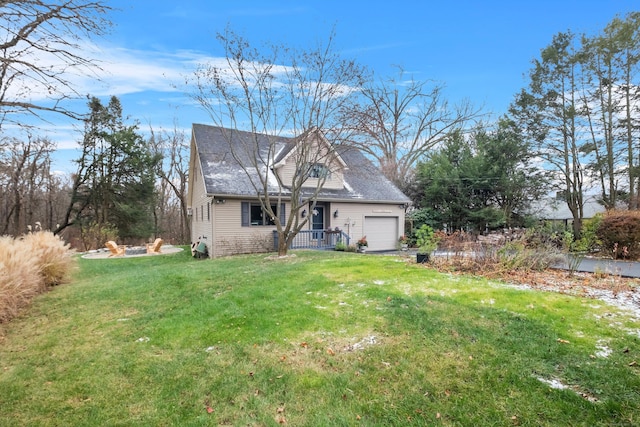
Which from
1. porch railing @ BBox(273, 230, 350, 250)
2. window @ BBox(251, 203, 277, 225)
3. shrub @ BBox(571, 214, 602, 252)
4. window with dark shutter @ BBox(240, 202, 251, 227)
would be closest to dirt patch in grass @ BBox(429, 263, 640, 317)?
shrub @ BBox(571, 214, 602, 252)

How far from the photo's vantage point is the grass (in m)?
2.85

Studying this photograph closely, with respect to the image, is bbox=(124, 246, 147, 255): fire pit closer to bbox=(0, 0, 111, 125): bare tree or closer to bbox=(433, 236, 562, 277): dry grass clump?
bbox=(0, 0, 111, 125): bare tree

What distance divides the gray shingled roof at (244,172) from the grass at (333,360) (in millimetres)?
8421

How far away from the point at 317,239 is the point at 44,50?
12876 millimetres

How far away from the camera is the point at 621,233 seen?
10.9 m

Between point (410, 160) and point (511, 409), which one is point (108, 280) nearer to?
point (511, 409)

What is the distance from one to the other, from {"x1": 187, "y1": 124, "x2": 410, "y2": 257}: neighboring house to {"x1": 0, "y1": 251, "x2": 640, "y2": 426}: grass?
24.0ft

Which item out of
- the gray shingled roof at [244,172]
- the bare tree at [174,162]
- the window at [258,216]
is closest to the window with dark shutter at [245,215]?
the window at [258,216]

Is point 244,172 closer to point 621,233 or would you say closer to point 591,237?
point 591,237

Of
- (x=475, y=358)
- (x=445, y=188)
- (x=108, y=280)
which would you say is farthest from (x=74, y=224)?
(x=475, y=358)

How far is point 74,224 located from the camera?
73.0ft

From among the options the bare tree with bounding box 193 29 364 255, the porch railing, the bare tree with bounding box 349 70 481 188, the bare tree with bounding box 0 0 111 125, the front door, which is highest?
the bare tree with bounding box 349 70 481 188

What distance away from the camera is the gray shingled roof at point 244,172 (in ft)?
47.7

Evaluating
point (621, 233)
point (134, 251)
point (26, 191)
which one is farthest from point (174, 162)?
point (621, 233)
